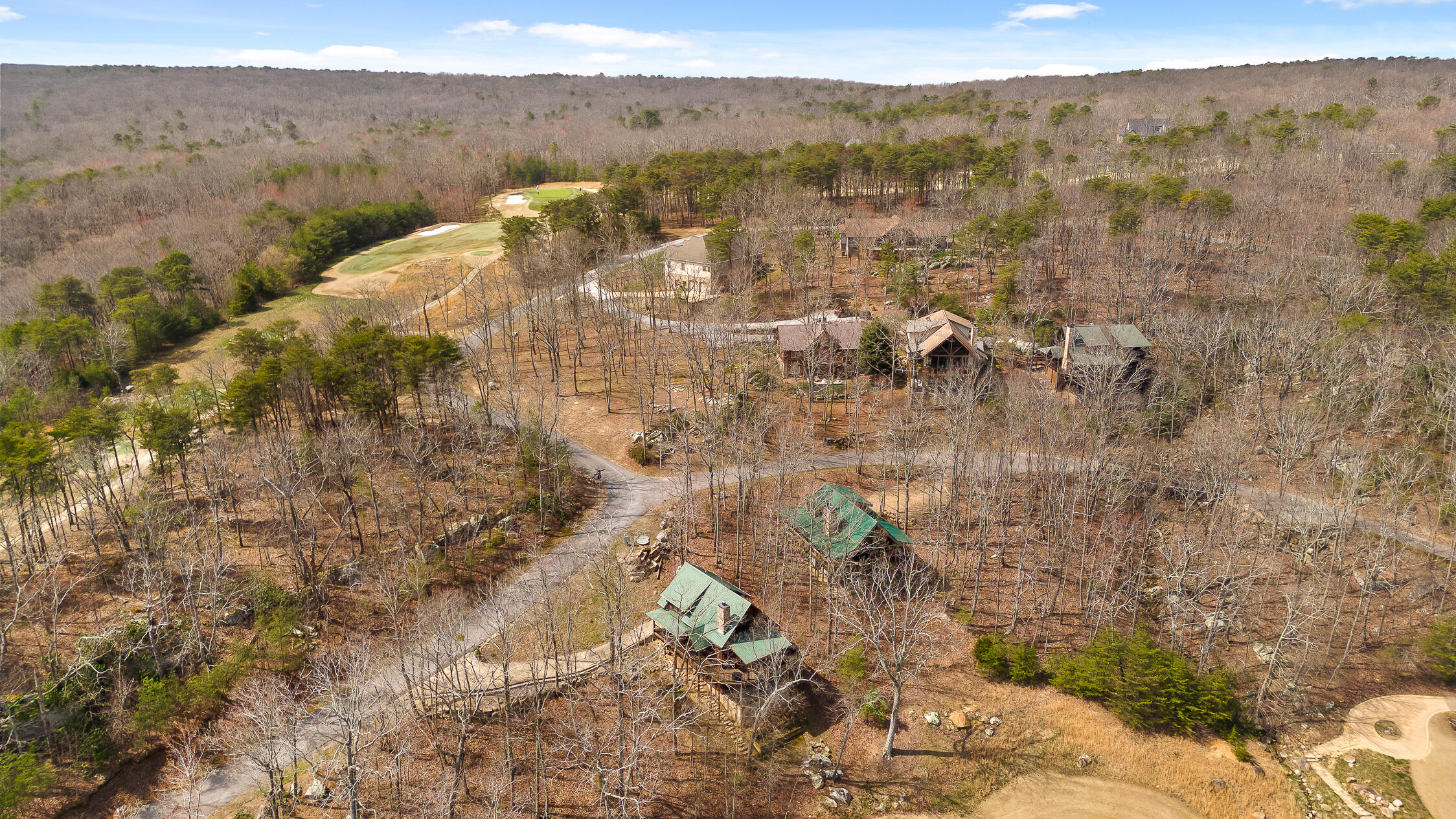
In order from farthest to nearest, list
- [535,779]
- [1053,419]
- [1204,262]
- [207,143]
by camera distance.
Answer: [207,143]
[1204,262]
[1053,419]
[535,779]

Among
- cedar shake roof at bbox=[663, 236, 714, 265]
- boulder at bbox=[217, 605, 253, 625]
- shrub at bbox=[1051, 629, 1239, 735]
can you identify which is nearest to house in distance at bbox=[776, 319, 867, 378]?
cedar shake roof at bbox=[663, 236, 714, 265]

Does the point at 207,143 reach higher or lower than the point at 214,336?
higher

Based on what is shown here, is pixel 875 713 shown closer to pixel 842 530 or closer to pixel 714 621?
pixel 714 621

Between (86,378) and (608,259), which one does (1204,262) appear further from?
(86,378)

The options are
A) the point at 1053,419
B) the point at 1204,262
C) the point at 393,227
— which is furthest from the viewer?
the point at 393,227

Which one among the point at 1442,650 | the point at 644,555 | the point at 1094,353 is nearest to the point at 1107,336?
the point at 1094,353

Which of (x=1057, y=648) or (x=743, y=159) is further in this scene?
(x=743, y=159)

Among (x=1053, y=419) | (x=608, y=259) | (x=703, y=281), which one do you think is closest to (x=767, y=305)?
(x=703, y=281)
